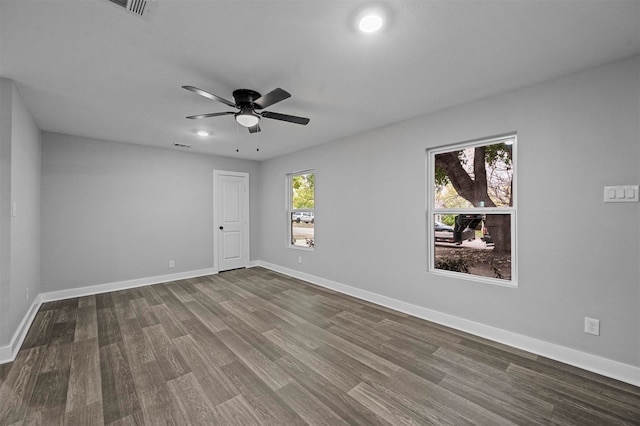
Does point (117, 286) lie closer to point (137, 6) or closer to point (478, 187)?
point (137, 6)

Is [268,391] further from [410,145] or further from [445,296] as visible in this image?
[410,145]

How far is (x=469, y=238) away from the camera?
2984mm

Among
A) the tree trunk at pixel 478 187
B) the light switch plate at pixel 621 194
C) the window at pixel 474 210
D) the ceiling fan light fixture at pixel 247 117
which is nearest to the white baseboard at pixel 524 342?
the window at pixel 474 210

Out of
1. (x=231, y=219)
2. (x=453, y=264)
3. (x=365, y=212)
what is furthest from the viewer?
(x=231, y=219)

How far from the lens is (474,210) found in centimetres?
291

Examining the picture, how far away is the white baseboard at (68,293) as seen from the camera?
7.68 ft

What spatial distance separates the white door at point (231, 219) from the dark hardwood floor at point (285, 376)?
95.6 inches

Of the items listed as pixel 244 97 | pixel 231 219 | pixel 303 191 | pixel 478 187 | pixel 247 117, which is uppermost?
pixel 244 97

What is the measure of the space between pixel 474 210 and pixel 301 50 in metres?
2.42

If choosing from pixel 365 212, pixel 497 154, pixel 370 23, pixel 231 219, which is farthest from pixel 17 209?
pixel 497 154

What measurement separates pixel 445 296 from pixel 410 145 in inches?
74.9

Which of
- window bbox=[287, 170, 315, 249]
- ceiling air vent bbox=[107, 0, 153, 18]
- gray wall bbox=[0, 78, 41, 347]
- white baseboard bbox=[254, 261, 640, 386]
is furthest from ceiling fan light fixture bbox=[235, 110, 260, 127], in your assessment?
white baseboard bbox=[254, 261, 640, 386]

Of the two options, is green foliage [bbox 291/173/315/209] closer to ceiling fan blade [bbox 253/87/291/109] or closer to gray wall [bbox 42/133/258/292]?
gray wall [bbox 42/133/258/292]

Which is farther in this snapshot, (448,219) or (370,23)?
(448,219)
